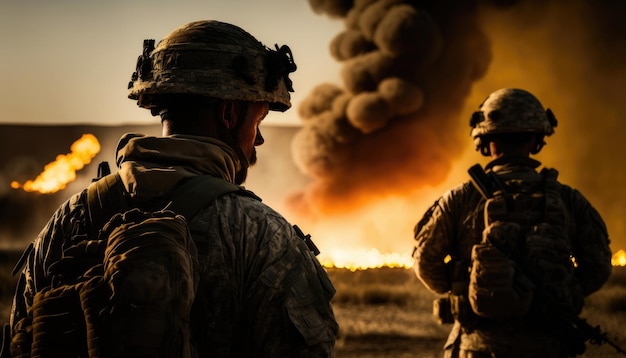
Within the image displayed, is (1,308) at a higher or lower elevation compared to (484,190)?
higher

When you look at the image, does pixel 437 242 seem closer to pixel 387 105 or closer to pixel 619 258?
pixel 387 105

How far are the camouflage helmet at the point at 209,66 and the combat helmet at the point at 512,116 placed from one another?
10.8 feet

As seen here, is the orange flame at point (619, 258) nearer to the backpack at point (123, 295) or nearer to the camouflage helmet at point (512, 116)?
the camouflage helmet at point (512, 116)

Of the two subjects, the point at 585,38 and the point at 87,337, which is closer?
the point at 87,337

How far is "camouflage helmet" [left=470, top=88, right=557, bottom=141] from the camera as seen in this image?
20.6 feet

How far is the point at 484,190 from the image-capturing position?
19.8 ft

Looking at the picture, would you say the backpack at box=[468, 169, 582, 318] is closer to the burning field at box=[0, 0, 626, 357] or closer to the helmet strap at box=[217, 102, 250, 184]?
the helmet strap at box=[217, 102, 250, 184]

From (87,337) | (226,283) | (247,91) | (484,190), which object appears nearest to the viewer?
(87,337)

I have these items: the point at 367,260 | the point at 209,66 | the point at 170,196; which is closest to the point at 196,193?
the point at 170,196

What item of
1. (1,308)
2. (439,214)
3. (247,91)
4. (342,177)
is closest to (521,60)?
(342,177)

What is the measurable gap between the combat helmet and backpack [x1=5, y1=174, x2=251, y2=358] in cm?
408

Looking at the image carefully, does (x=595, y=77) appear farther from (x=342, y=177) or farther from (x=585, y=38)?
(x=342, y=177)

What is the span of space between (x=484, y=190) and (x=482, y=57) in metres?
27.9

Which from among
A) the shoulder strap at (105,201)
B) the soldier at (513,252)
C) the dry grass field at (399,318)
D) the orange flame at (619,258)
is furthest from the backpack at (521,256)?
the orange flame at (619,258)
